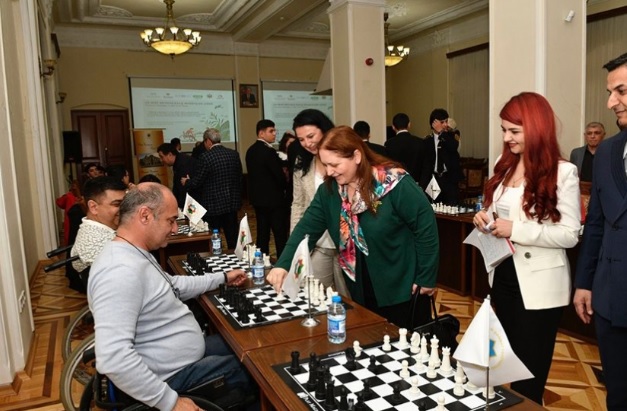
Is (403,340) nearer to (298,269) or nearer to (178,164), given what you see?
(298,269)

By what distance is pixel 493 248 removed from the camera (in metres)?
1.91

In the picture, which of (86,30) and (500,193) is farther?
Answer: (86,30)

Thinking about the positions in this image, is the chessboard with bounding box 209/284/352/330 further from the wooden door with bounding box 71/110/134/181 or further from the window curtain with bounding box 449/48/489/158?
the wooden door with bounding box 71/110/134/181

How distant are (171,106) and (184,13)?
2.30m

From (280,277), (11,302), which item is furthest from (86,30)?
(280,277)

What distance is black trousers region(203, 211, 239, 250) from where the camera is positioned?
507 cm

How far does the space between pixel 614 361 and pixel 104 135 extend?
35.9 ft

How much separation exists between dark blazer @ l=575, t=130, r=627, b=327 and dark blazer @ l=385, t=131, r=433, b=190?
3.58 meters

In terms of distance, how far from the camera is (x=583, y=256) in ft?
5.81

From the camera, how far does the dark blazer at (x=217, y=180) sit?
193 inches

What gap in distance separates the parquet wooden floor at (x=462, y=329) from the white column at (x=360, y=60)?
9.61 feet

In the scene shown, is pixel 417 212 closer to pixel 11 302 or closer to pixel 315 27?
pixel 11 302

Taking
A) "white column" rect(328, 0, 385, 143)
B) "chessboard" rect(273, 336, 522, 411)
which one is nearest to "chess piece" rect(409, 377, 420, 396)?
"chessboard" rect(273, 336, 522, 411)

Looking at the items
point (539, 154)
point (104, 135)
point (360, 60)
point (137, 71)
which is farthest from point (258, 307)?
point (137, 71)
